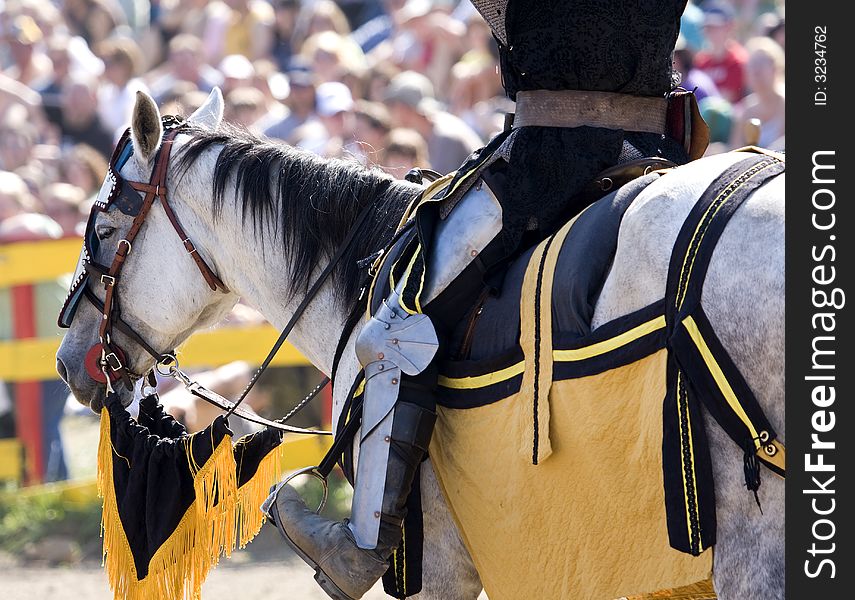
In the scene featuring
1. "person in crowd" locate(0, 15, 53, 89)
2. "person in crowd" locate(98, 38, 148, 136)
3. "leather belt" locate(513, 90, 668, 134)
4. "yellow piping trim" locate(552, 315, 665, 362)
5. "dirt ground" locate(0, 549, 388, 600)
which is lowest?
"dirt ground" locate(0, 549, 388, 600)

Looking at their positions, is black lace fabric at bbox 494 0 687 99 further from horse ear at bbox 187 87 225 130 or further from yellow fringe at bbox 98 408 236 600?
yellow fringe at bbox 98 408 236 600


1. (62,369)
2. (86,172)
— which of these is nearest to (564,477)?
(62,369)

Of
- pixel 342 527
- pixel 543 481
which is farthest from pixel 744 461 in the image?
pixel 342 527

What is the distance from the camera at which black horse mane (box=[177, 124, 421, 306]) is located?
3.65m

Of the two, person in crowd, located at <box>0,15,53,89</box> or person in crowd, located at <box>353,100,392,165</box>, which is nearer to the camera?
person in crowd, located at <box>353,100,392,165</box>

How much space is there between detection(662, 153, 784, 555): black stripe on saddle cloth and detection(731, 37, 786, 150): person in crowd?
4.65 m

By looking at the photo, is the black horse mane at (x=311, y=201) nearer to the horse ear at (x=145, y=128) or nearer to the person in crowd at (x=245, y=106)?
the horse ear at (x=145, y=128)

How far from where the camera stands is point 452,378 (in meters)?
3.09

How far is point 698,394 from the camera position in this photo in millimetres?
2498

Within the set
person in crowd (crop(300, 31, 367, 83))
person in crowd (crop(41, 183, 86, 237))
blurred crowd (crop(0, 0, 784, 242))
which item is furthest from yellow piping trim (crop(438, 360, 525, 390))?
person in crowd (crop(300, 31, 367, 83))
